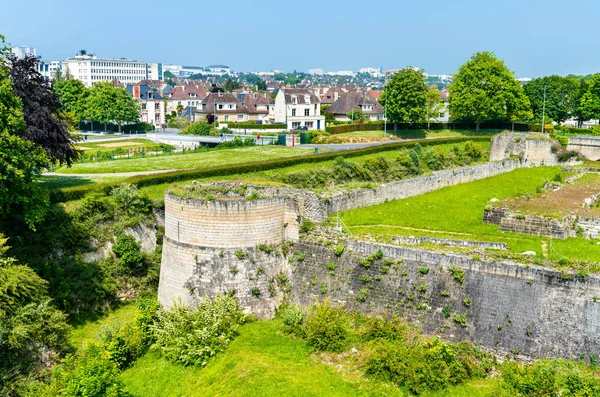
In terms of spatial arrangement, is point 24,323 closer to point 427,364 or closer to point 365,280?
point 365,280

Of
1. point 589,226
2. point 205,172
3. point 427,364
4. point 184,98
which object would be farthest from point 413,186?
point 184,98

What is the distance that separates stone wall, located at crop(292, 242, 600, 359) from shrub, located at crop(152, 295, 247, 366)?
11.9 feet

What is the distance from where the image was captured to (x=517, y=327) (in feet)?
53.7

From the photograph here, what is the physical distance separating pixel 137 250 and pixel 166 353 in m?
8.08

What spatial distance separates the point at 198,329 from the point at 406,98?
186ft

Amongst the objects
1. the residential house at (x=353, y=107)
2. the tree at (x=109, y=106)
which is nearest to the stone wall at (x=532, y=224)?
the tree at (x=109, y=106)

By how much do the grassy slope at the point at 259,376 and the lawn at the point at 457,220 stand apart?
5.75 m

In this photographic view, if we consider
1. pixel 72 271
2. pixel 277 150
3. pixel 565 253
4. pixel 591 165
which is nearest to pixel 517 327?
pixel 565 253

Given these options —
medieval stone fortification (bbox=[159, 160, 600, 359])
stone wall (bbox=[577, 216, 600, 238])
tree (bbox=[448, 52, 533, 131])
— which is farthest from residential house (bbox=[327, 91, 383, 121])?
medieval stone fortification (bbox=[159, 160, 600, 359])

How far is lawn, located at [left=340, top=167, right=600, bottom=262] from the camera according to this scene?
23.8 meters

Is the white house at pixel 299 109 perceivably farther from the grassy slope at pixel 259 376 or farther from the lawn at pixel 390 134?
the grassy slope at pixel 259 376

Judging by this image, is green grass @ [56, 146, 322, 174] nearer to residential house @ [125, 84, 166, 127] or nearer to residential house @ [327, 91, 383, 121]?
residential house @ [327, 91, 383, 121]

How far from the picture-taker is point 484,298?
16.9m

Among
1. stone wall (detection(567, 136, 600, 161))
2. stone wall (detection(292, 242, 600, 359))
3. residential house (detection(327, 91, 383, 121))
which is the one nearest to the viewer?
stone wall (detection(292, 242, 600, 359))
